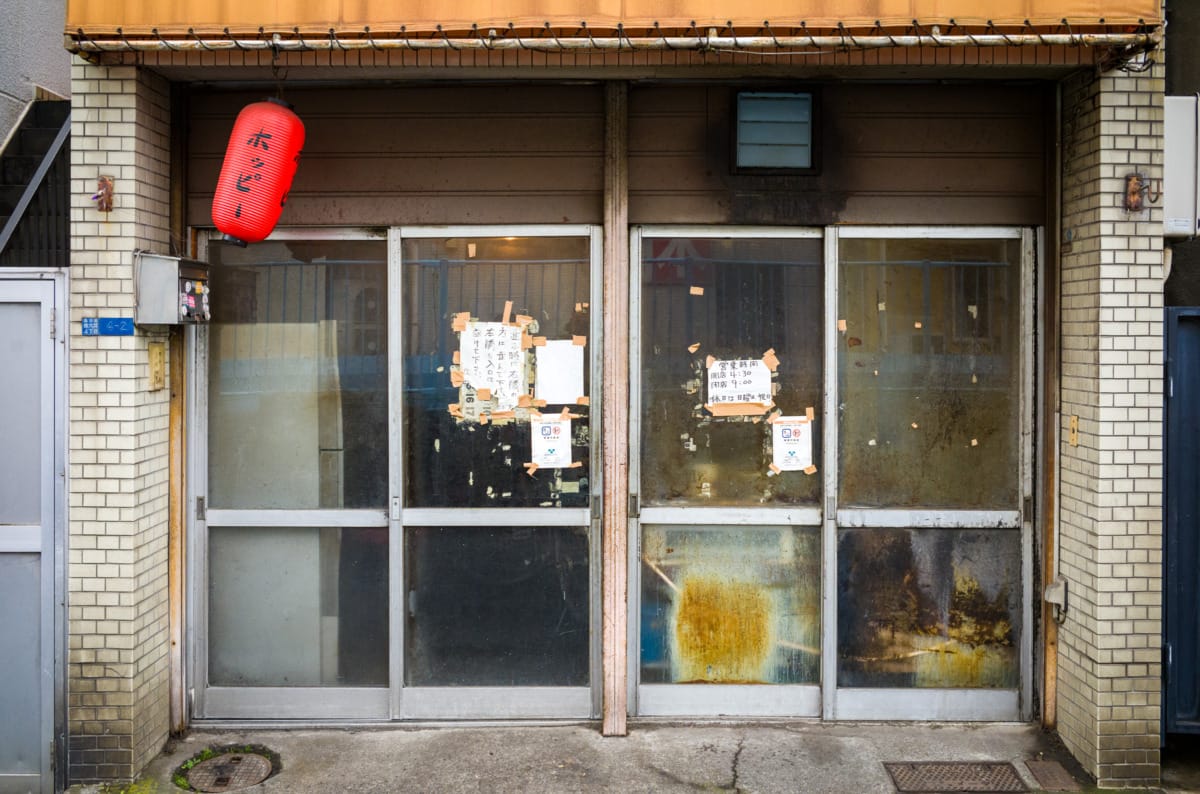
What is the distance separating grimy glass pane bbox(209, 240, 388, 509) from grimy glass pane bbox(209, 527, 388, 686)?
25 cm

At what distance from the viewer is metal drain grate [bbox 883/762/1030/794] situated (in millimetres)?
4555

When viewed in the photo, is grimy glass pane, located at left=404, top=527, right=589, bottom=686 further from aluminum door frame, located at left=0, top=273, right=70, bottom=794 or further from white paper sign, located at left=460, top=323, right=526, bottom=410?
aluminum door frame, located at left=0, top=273, right=70, bottom=794

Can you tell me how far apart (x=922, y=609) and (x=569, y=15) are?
3753 mm

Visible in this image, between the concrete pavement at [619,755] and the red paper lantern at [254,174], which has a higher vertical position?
the red paper lantern at [254,174]

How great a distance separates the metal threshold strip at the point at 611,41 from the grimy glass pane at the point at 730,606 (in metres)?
2.61

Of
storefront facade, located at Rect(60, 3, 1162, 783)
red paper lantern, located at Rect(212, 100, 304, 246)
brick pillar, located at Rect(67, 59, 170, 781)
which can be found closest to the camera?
red paper lantern, located at Rect(212, 100, 304, 246)

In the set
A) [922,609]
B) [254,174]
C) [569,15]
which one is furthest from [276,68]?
[922,609]

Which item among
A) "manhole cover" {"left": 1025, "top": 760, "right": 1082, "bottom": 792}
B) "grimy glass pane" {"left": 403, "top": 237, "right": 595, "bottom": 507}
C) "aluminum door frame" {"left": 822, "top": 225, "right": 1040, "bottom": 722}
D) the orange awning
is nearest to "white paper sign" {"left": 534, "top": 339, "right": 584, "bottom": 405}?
"grimy glass pane" {"left": 403, "top": 237, "right": 595, "bottom": 507}

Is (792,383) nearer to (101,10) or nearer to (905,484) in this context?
(905,484)

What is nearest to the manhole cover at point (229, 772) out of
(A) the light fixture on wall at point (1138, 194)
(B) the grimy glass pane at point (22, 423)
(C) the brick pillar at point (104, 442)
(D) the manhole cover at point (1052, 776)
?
(C) the brick pillar at point (104, 442)

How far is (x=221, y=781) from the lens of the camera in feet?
15.3

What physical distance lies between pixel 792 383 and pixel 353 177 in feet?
9.05

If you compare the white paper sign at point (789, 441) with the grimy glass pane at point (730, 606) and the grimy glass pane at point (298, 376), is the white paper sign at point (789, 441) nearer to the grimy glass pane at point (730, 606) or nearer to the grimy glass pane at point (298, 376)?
the grimy glass pane at point (730, 606)

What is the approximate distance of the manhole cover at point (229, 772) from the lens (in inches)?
182
